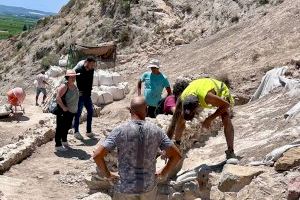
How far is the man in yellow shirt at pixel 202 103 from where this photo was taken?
6477 millimetres

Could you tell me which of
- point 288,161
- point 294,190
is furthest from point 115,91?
point 294,190

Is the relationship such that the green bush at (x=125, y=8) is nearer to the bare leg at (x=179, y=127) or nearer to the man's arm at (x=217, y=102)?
the bare leg at (x=179, y=127)

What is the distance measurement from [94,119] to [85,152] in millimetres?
3762

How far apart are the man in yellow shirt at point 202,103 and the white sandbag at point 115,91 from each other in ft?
29.7

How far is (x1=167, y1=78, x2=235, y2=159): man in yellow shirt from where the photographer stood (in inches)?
255

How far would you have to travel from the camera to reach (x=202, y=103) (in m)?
6.58

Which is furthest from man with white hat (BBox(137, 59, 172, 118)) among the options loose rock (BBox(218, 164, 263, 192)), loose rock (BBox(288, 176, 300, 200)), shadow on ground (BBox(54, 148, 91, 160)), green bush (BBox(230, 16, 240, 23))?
green bush (BBox(230, 16, 240, 23))

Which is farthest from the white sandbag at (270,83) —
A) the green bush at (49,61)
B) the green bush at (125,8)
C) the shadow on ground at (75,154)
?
the green bush at (49,61)

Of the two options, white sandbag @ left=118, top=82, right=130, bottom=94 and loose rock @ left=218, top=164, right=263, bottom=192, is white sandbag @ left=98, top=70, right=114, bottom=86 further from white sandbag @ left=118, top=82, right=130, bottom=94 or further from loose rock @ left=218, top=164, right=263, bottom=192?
loose rock @ left=218, top=164, right=263, bottom=192

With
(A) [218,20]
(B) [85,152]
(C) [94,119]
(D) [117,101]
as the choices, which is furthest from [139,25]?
(B) [85,152]

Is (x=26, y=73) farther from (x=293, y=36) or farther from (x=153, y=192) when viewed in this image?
(x=153, y=192)

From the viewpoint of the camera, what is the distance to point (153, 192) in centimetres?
487

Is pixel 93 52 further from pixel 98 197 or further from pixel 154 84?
pixel 98 197

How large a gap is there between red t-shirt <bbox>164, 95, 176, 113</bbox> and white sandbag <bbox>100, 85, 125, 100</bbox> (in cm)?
624
